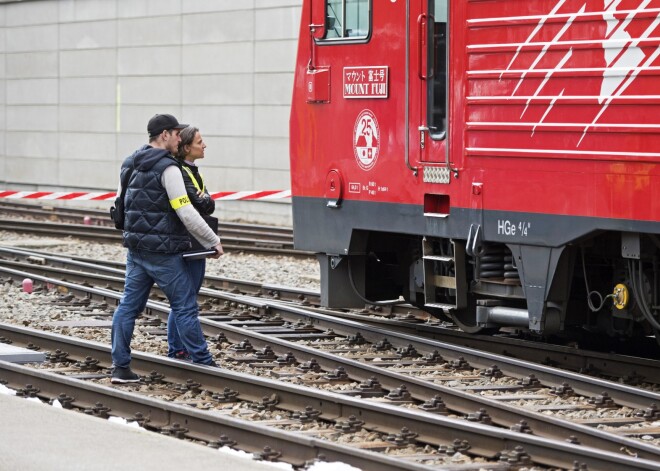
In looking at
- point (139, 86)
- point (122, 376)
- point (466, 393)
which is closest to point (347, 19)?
point (122, 376)

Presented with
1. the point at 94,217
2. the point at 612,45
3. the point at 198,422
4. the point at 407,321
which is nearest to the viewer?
the point at 198,422

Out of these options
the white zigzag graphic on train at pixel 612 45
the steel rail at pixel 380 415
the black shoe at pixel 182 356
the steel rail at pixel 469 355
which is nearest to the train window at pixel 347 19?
the white zigzag graphic on train at pixel 612 45

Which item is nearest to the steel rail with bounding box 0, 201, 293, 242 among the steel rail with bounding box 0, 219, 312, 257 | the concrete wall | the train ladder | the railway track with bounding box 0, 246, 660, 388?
the steel rail with bounding box 0, 219, 312, 257

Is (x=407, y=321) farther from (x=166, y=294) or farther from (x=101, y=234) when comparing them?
(x=101, y=234)

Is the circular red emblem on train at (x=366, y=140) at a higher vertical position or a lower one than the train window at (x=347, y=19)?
lower

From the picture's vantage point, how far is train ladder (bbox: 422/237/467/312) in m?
10.6

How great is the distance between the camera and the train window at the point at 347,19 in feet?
37.2

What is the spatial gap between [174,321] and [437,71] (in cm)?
260

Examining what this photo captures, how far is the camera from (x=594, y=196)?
9320 mm

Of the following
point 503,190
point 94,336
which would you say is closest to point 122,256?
point 94,336

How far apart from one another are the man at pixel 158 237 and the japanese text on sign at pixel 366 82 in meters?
1.88

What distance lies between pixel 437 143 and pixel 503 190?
0.75m

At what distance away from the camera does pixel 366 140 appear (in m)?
11.2

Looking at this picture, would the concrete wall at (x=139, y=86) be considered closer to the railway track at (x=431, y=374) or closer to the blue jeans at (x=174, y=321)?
the railway track at (x=431, y=374)
